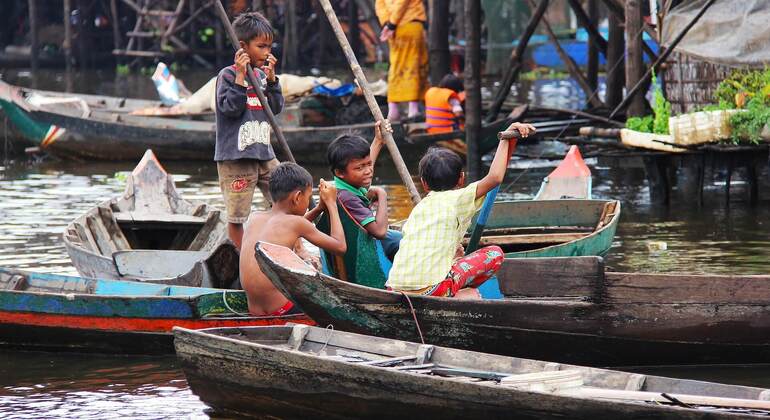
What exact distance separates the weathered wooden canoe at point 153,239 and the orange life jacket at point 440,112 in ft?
12.6

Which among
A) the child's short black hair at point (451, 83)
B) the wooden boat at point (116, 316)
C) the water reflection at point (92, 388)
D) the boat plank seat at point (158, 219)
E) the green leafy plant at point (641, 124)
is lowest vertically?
the water reflection at point (92, 388)

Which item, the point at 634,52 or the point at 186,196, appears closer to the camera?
the point at 634,52

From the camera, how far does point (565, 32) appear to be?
75.5 feet

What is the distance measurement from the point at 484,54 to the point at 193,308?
17715 millimetres

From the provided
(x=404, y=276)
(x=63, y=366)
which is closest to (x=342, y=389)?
(x=404, y=276)

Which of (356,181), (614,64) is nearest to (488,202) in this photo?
(356,181)

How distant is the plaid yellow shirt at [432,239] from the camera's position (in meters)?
5.46

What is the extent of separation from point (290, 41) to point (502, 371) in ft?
56.3

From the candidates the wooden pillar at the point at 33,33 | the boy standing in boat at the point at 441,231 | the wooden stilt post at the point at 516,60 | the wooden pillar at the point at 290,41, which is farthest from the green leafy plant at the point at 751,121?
the wooden pillar at the point at 33,33

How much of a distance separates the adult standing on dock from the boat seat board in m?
5.98

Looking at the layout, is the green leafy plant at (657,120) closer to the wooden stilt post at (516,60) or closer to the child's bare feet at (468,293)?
the wooden stilt post at (516,60)

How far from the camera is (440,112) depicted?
1172 centimetres

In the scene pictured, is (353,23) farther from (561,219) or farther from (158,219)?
(158,219)

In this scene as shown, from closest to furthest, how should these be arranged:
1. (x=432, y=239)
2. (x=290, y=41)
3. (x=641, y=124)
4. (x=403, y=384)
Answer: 1. (x=403, y=384)
2. (x=432, y=239)
3. (x=641, y=124)
4. (x=290, y=41)
